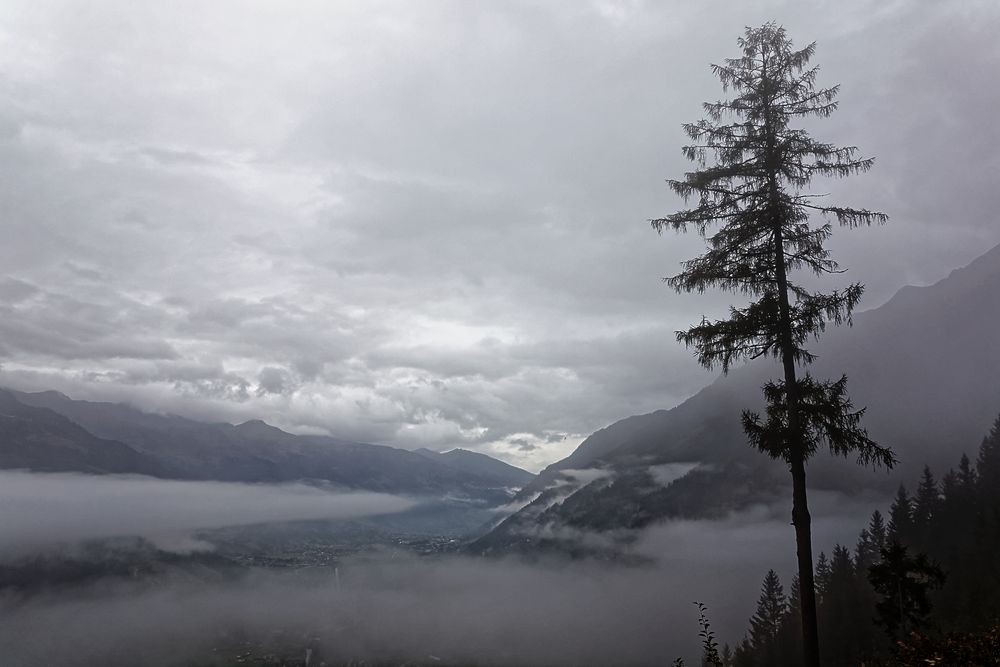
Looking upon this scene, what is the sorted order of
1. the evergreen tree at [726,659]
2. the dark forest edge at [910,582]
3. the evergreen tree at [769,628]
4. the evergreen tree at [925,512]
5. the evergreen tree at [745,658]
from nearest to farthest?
the evergreen tree at [726,659] < the dark forest edge at [910,582] < the evergreen tree at [769,628] < the evergreen tree at [745,658] < the evergreen tree at [925,512]

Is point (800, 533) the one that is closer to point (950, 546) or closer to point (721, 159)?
point (721, 159)

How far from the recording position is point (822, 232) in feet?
53.8

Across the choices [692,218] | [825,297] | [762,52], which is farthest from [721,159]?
[825,297]

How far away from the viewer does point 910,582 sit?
105 ft

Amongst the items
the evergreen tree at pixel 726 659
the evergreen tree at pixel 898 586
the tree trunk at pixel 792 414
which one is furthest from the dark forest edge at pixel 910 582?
the tree trunk at pixel 792 414

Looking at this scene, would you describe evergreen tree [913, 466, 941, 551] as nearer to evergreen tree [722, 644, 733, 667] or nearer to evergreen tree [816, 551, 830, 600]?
evergreen tree [816, 551, 830, 600]

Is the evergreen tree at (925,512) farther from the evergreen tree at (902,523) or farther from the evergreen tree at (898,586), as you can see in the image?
the evergreen tree at (898,586)

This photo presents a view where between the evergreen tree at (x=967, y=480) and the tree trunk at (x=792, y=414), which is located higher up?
the tree trunk at (x=792, y=414)

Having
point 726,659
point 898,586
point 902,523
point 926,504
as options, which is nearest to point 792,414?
point 898,586

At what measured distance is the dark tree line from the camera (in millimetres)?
32841

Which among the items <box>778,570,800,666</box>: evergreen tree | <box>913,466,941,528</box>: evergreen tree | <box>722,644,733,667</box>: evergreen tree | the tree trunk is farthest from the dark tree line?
the tree trunk

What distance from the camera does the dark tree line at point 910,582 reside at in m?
32.8

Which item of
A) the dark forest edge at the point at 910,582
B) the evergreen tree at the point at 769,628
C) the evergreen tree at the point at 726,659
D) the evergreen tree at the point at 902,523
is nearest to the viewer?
the evergreen tree at the point at 726,659

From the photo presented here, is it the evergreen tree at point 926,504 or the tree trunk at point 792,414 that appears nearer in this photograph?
the tree trunk at point 792,414
